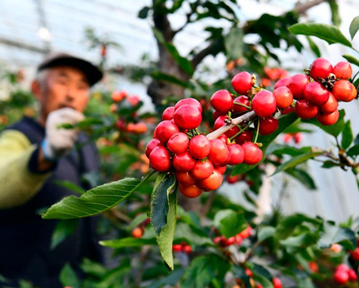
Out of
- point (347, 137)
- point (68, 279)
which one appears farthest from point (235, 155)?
point (68, 279)

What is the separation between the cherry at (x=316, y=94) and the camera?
1.30ft

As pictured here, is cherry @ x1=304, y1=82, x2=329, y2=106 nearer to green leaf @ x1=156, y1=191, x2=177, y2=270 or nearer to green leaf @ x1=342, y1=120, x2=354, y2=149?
green leaf @ x1=156, y1=191, x2=177, y2=270

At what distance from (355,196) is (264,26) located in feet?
8.14

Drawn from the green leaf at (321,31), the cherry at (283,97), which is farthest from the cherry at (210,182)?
the green leaf at (321,31)

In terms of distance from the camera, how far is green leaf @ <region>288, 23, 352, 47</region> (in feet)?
1.47

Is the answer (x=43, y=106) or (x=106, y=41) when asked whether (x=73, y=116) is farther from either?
(x=106, y=41)

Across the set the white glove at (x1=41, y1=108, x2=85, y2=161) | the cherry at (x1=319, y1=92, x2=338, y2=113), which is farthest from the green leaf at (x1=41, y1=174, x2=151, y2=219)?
the white glove at (x1=41, y1=108, x2=85, y2=161)

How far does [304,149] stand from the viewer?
27.4 inches

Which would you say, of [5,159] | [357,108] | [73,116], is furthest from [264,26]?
[357,108]

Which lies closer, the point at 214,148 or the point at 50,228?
the point at 214,148

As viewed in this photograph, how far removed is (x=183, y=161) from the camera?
368 millimetres

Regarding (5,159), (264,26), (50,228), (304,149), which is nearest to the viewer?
(304,149)

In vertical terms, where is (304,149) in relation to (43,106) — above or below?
above

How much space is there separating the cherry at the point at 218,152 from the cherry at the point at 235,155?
11mm
